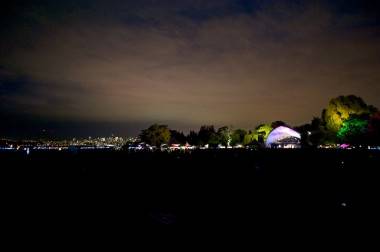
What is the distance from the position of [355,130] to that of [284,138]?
45197 mm

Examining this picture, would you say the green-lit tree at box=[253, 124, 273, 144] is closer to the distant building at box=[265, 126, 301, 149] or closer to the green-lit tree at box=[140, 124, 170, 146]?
the distant building at box=[265, 126, 301, 149]

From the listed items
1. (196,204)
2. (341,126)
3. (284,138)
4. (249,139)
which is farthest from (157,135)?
(196,204)

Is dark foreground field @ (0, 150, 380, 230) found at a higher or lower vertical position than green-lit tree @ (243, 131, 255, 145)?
lower

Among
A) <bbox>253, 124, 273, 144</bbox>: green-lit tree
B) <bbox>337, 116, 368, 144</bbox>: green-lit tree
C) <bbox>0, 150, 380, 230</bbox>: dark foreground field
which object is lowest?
<bbox>0, 150, 380, 230</bbox>: dark foreground field

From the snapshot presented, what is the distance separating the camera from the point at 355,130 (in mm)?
75938

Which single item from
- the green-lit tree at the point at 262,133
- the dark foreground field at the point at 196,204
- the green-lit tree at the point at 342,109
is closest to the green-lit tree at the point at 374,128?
the green-lit tree at the point at 342,109

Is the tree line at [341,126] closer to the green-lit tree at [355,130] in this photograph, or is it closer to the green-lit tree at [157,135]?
the green-lit tree at [355,130]

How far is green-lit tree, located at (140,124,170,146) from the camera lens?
178 m

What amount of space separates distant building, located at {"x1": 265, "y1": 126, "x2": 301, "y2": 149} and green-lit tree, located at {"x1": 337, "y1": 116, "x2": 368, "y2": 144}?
1553 inches

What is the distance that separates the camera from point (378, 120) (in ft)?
234

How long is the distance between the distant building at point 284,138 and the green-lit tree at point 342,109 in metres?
30.2

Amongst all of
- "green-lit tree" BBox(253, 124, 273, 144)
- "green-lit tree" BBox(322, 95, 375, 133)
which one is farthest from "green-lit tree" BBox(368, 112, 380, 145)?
"green-lit tree" BBox(253, 124, 273, 144)

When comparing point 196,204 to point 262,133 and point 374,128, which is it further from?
point 262,133

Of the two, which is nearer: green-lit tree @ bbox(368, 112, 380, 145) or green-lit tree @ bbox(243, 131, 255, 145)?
green-lit tree @ bbox(368, 112, 380, 145)
